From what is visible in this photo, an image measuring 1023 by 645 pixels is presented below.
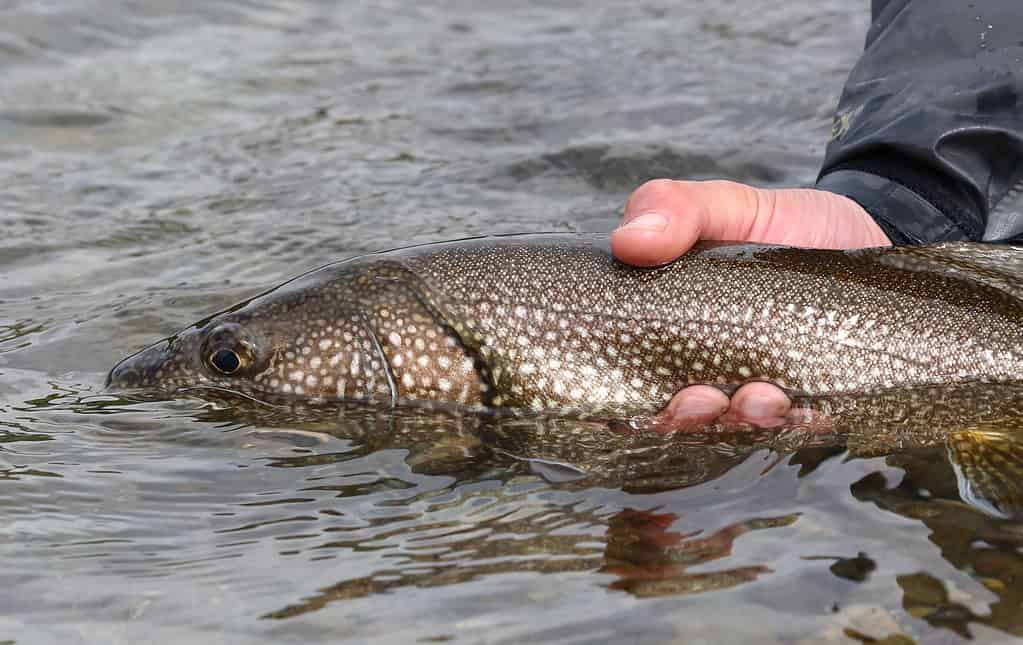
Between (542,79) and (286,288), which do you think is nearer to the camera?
(286,288)

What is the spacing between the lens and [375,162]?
9203mm

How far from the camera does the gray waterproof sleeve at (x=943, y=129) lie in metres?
5.87

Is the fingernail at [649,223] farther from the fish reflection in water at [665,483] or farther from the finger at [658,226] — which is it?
the fish reflection in water at [665,483]

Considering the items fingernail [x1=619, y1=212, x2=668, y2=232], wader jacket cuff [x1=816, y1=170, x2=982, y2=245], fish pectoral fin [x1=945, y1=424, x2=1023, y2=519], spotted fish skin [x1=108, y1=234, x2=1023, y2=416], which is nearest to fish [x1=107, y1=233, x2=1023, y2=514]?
spotted fish skin [x1=108, y1=234, x2=1023, y2=416]

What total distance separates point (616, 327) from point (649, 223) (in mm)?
459

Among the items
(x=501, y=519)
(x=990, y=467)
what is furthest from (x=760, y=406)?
(x=501, y=519)

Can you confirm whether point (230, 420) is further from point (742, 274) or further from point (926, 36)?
point (926, 36)

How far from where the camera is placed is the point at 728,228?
544 centimetres

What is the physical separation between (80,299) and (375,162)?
3.10 meters

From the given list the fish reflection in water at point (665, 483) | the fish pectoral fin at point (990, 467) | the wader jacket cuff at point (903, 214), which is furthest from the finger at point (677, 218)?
the fish pectoral fin at point (990, 467)

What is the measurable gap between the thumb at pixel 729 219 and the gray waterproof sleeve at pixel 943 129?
0.88 feet

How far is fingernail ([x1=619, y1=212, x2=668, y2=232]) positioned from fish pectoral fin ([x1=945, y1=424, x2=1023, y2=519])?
1363mm

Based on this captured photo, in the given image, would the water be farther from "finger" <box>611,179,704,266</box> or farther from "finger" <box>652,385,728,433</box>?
"finger" <box>611,179,704,266</box>

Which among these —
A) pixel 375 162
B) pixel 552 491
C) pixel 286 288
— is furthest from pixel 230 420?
pixel 375 162
